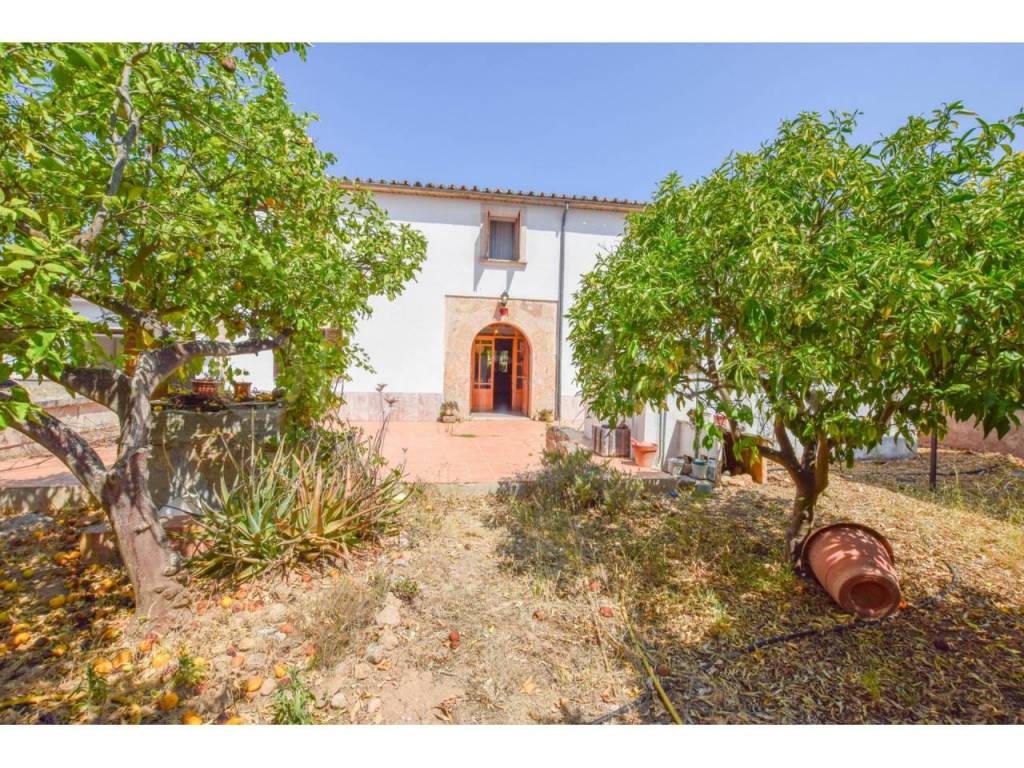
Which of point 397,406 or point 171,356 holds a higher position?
point 171,356

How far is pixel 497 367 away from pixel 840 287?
37.4ft

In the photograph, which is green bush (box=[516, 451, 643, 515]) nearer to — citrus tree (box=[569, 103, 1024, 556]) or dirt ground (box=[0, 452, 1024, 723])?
dirt ground (box=[0, 452, 1024, 723])

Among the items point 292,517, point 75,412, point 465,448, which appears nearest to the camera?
point 292,517

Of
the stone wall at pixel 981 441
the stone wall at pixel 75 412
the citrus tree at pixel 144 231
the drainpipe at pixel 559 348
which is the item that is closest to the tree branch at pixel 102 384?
the citrus tree at pixel 144 231

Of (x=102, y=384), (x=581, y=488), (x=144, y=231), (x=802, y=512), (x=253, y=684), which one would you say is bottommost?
(x=253, y=684)

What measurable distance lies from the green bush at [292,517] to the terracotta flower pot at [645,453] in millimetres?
3995

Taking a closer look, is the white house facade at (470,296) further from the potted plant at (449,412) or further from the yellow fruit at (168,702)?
the yellow fruit at (168,702)

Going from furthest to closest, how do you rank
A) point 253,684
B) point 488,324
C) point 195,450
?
point 488,324 < point 195,450 < point 253,684

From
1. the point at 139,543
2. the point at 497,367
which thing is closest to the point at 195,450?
the point at 139,543

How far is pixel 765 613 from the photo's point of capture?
3.29 metres

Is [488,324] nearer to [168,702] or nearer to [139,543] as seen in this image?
[139,543]

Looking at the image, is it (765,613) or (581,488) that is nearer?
(765,613)

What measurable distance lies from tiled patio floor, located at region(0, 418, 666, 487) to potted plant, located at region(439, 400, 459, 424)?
27cm
